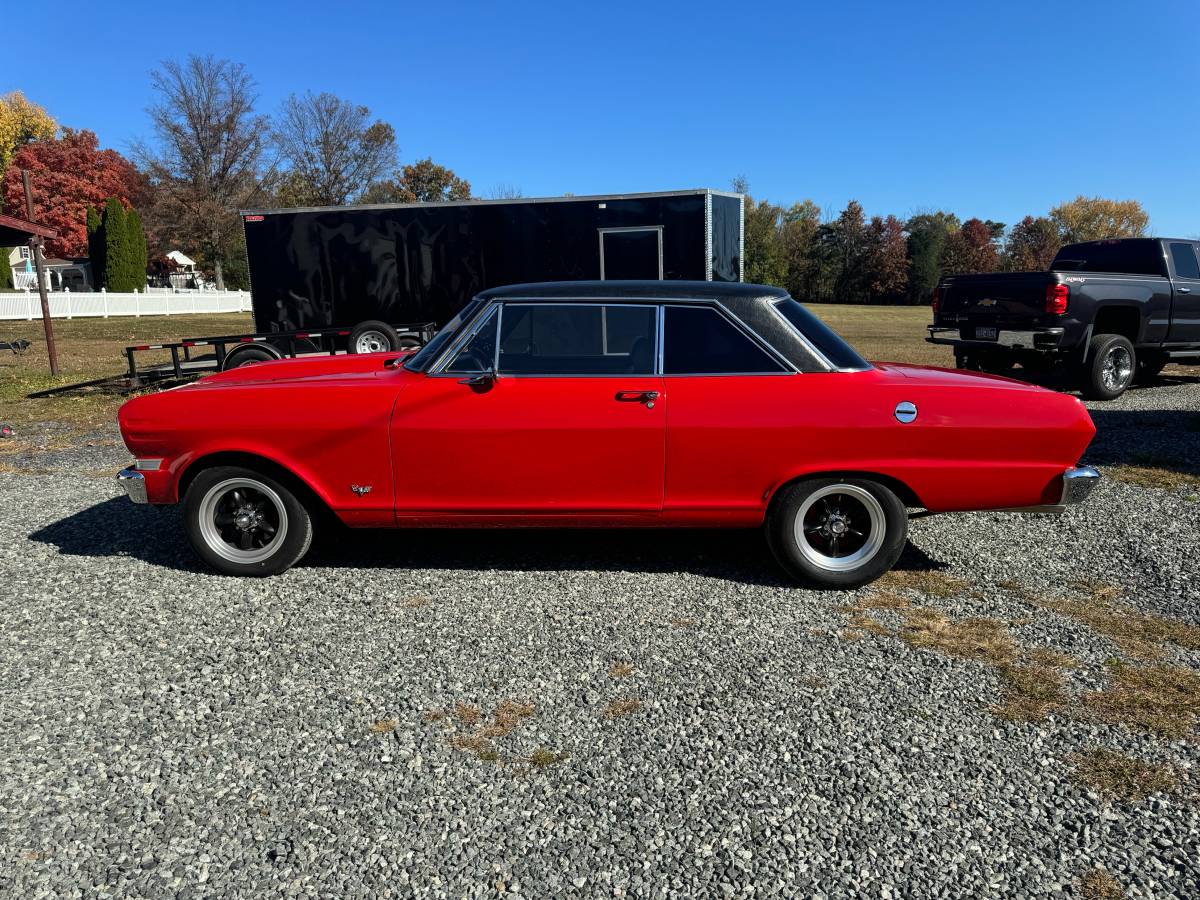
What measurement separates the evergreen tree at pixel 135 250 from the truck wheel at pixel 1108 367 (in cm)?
4855

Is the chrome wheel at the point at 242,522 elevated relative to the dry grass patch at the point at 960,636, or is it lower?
elevated

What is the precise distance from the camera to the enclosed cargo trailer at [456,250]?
11.4m

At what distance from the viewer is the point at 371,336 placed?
12.0m

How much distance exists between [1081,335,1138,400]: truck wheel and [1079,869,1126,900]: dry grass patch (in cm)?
946

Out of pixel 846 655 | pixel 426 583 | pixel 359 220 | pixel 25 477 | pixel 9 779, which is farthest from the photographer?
pixel 359 220

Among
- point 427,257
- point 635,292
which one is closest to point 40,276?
point 427,257

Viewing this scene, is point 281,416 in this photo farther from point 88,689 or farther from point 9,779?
point 9,779

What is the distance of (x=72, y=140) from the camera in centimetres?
6300

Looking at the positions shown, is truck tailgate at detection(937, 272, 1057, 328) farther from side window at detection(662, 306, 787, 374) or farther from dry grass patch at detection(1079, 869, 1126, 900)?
dry grass patch at detection(1079, 869, 1126, 900)

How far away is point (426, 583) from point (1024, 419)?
315cm

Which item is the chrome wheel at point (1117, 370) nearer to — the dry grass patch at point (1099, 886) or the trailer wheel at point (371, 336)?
the trailer wheel at point (371, 336)

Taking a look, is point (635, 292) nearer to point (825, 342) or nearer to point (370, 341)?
point (825, 342)

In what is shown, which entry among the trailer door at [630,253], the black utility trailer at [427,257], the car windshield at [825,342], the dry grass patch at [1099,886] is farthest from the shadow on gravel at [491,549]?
the trailer door at [630,253]

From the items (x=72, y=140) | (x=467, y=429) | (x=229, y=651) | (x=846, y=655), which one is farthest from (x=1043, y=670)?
(x=72, y=140)
